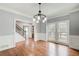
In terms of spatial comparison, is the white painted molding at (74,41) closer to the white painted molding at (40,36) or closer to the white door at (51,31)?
the white door at (51,31)

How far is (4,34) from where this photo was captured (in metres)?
2.52

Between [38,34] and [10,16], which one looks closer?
[10,16]

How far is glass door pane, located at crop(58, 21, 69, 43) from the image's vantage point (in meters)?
3.19

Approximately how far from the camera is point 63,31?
343cm

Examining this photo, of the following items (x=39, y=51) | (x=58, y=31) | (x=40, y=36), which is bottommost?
(x=39, y=51)

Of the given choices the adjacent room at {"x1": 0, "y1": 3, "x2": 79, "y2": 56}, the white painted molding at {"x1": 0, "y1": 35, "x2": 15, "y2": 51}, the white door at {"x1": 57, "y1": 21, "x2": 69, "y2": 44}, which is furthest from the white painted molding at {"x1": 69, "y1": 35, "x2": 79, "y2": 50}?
the white painted molding at {"x1": 0, "y1": 35, "x2": 15, "y2": 51}

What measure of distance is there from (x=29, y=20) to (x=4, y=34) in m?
1.14

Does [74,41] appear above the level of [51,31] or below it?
below

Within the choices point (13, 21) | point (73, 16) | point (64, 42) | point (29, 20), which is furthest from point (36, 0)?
point (64, 42)

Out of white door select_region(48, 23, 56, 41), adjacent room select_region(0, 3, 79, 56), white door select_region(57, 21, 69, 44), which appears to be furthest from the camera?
white door select_region(48, 23, 56, 41)

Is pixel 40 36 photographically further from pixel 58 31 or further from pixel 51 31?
pixel 58 31

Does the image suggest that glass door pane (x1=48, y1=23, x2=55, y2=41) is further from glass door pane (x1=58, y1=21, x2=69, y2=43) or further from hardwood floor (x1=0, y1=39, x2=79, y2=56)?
hardwood floor (x1=0, y1=39, x2=79, y2=56)

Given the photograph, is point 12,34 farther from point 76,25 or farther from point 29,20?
point 76,25

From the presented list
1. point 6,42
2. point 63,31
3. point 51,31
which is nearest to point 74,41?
point 63,31
